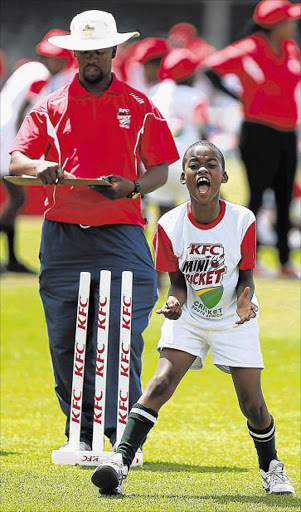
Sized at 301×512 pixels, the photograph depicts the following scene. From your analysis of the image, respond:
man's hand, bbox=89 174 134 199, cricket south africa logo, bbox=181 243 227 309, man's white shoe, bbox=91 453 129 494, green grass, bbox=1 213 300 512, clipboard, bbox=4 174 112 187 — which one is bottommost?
green grass, bbox=1 213 300 512

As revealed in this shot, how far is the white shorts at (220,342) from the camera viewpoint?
495 centimetres

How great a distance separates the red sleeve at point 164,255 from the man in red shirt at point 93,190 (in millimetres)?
602

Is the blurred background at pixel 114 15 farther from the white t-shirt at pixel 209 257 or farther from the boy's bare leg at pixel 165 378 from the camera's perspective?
the boy's bare leg at pixel 165 378

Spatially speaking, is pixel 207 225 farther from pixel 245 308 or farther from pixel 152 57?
pixel 152 57

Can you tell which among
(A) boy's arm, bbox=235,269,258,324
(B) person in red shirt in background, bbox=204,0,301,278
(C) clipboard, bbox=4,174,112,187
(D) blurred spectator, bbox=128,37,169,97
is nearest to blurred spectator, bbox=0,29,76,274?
(D) blurred spectator, bbox=128,37,169,97

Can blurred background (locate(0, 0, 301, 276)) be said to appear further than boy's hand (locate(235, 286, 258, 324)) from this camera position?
Yes

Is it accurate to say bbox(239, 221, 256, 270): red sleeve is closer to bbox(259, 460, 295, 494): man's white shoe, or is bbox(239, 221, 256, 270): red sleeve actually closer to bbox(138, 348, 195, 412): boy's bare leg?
bbox(138, 348, 195, 412): boy's bare leg

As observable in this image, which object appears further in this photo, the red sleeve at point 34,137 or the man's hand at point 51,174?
the red sleeve at point 34,137

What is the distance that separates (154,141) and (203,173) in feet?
3.18

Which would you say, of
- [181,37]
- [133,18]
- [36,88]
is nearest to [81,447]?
[36,88]

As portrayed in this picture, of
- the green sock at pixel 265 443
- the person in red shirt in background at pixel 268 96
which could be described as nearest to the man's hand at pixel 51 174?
the green sock at pixel 265 443

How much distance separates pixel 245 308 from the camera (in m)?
4.80

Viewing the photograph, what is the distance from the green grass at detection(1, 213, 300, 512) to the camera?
15.7 ft

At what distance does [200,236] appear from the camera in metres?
5.01
